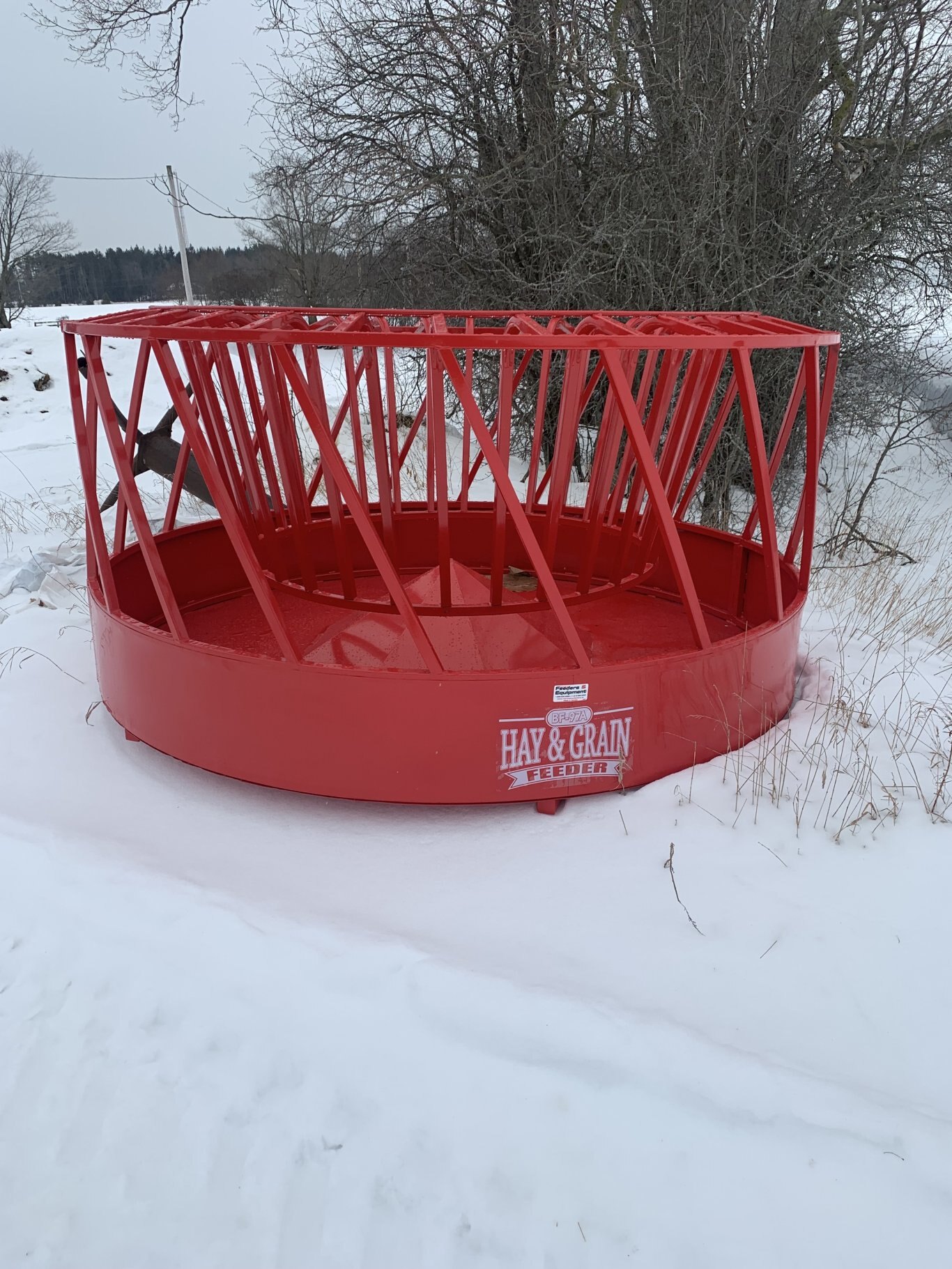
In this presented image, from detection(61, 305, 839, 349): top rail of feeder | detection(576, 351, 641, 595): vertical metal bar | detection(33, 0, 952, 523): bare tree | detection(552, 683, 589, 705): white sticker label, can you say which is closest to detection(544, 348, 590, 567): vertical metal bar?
detection(61, 305, 839, 349): top rail of feeder

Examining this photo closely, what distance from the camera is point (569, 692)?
362cm

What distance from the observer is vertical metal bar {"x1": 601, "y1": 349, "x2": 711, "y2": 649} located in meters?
3.31

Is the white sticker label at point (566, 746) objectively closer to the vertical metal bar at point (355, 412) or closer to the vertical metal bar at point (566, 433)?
the vertical metal bar at point (566, 433)

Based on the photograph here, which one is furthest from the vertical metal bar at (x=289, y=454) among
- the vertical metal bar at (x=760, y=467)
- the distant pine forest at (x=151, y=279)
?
the distant pine forest at (x=151, y=279)

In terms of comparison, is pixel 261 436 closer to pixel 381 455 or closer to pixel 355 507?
pixel 381 455

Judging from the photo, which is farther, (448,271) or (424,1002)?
(448,271)

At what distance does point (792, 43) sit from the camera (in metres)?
8.55

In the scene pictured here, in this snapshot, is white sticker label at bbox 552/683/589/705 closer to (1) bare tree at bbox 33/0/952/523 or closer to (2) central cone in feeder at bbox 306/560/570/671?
(2) central cone in feeder at bbox 306/560/570/671

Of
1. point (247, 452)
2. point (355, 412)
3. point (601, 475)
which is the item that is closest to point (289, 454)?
point (247, 452)

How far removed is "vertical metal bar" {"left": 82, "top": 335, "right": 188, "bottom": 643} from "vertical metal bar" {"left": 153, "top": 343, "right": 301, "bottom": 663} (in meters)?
0.31

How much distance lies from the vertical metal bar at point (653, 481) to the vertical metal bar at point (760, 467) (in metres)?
0.44

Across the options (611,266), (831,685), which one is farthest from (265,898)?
(611,266)

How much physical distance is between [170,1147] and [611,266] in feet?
29.9

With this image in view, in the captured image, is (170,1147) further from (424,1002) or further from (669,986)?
(669,986)
